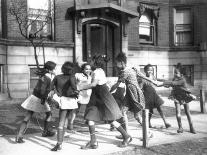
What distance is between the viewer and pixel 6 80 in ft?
46.3

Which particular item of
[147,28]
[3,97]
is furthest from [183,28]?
[3,97]

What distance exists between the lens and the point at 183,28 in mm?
20312

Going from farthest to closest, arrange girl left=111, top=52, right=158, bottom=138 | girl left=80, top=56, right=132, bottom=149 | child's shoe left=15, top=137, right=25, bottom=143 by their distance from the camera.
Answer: girl left=111, top=52, right=158, bottom=138 → child's shoe left=15, top=137, right=25, bottom=143 → girl left=80, top=56, right=132, bottom=149

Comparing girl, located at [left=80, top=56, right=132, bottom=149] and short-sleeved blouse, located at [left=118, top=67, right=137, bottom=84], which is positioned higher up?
short-sleeved blouse, located at [left=118, top=67, right=137, bottom=84]

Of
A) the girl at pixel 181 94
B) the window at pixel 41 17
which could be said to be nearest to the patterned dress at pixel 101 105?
the girl at pixel 181 94

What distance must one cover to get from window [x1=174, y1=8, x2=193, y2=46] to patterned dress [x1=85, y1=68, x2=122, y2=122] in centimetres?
1485

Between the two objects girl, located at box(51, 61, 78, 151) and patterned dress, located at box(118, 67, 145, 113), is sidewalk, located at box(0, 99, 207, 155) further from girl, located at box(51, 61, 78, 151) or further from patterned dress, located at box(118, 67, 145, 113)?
patterned dress, located at box(118, 67, 145, 113)

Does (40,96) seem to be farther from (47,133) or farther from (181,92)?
(181,92)

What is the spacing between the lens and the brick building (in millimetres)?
14359

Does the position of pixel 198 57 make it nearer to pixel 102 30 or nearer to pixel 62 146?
pixel 102 30

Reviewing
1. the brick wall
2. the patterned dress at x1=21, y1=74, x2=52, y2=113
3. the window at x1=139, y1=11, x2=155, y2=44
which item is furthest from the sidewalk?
the window at x1=139, y1=11, x2=155, y2=44

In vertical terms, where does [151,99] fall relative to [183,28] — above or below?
below

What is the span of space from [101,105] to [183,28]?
1530 cm

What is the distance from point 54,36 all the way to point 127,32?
4200mm
